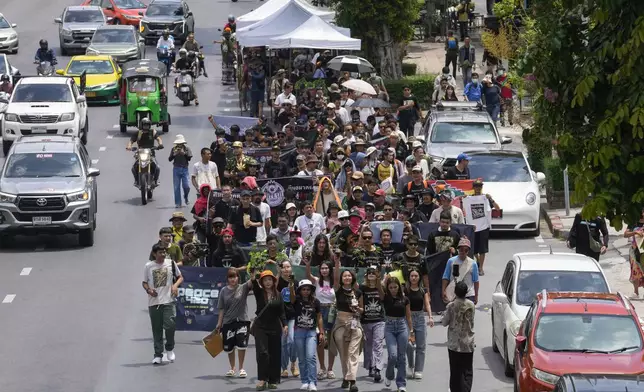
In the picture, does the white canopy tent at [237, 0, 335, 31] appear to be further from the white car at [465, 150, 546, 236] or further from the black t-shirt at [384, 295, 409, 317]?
the black t-shirt at [384, 295, 409, 317]

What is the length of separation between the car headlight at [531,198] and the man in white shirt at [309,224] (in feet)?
22.1

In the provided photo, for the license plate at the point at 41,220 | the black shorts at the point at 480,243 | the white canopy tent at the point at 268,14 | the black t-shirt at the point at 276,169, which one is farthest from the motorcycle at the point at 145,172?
the white canopy tent at the point at 268,14

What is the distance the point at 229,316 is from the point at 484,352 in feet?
12.6

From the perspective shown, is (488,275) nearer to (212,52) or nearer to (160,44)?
(160,44)

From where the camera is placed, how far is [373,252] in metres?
20.5

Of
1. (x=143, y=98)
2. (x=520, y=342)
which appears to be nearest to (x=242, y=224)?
(x=520, y=342)

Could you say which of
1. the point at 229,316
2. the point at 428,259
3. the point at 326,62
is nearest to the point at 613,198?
the point at 229,316

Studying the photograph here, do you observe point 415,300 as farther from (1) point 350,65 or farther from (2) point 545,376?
(1) point 350,65

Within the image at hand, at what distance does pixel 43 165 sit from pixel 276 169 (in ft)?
15.6

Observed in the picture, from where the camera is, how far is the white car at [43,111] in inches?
1447

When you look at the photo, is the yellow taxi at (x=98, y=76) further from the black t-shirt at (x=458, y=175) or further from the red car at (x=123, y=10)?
the black t-shirt at (x=458, y=175)

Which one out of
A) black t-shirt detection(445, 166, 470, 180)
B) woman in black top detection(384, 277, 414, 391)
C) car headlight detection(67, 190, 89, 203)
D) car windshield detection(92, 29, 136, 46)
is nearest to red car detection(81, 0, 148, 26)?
car windshield detection(92, 29, 136, 46)

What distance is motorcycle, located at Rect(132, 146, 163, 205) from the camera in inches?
1207

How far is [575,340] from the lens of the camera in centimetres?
1711
